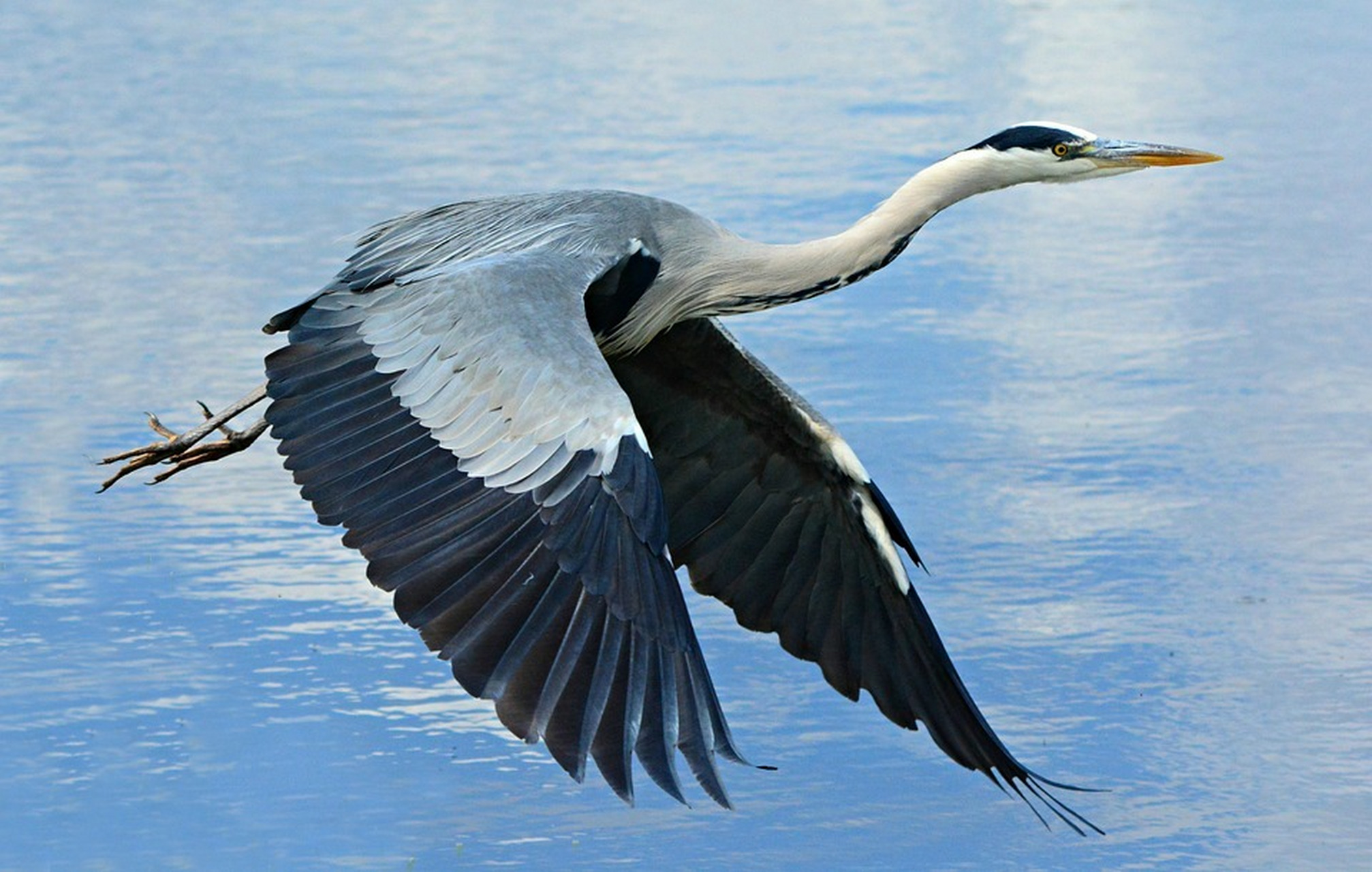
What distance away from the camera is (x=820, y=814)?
4.88 m

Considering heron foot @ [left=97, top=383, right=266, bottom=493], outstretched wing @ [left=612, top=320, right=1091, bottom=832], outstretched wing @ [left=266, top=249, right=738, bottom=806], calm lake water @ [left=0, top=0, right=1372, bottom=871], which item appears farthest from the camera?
heron foot @ [left=97, top=383, right=266, bottom=493]

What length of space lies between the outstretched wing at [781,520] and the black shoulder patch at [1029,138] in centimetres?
74

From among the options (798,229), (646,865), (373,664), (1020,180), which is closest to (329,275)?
(798,229)

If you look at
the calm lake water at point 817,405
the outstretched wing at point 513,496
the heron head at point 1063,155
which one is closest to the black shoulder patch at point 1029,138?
the heron head at point 1063,155

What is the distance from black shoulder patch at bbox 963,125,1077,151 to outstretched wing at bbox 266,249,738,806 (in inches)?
40.3

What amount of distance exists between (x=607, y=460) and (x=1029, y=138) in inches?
63.9

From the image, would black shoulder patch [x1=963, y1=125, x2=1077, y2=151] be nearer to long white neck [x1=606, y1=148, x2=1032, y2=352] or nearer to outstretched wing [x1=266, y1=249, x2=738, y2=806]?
long white neck [x1=606, y1=148, x2=1032, y2=352]

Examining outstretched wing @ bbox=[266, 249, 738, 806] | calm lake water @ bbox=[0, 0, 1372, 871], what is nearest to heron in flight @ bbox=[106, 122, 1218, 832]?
outstretched wing @ bbox=[266, 249, 738, 806]

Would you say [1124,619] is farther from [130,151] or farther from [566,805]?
[130,151]

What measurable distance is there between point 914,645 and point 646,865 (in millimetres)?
865

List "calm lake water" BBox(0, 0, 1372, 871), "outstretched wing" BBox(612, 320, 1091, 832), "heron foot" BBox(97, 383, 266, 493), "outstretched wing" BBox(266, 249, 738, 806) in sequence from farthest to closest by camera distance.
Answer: "heron foot" BBox(97, 383, 266, 493) < "outstretched wing" BBox(612, 320, 1091, 832) < "calm lake water" BBox(0, 0, 1372, 871) < "outstretched wing" BBox(266, 249, 738, 806)

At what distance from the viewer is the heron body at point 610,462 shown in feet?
12.8

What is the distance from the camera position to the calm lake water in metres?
4.93

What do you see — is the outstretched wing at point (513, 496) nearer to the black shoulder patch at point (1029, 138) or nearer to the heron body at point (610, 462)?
the heron body at point (610, 462)
